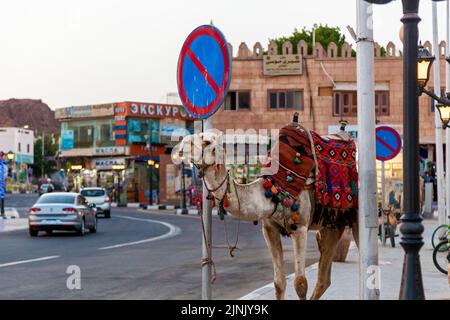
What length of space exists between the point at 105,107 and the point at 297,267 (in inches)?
3290

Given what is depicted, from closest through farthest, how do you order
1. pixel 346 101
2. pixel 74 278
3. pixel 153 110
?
pixel 74 278 < pixel 346 101 < pixel 153 110

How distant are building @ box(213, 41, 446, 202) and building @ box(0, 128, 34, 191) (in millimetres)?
86825

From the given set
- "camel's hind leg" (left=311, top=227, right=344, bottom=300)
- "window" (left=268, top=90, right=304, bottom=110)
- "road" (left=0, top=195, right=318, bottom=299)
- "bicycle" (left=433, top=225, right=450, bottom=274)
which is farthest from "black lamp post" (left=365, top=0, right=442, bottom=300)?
"window" (left=268, top=90, right=304, bottom=110)

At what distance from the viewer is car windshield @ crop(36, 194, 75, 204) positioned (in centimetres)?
2855

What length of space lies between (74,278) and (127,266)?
2.87 m

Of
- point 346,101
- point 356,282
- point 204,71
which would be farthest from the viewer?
point 346,101

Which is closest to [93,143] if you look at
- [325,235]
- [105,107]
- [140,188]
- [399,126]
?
[105,107]

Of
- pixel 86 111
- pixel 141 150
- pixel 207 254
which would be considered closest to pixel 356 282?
pixel 207 254

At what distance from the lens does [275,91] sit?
2154 inches

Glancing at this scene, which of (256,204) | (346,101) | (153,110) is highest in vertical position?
(153,110)

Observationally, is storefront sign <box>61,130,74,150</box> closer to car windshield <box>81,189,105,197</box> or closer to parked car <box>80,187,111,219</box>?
parked car <box>80,187,111,219</box>

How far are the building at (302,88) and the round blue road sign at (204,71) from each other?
153 ft

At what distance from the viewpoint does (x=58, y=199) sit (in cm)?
2873

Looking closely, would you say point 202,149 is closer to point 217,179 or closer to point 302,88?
point 217,179
